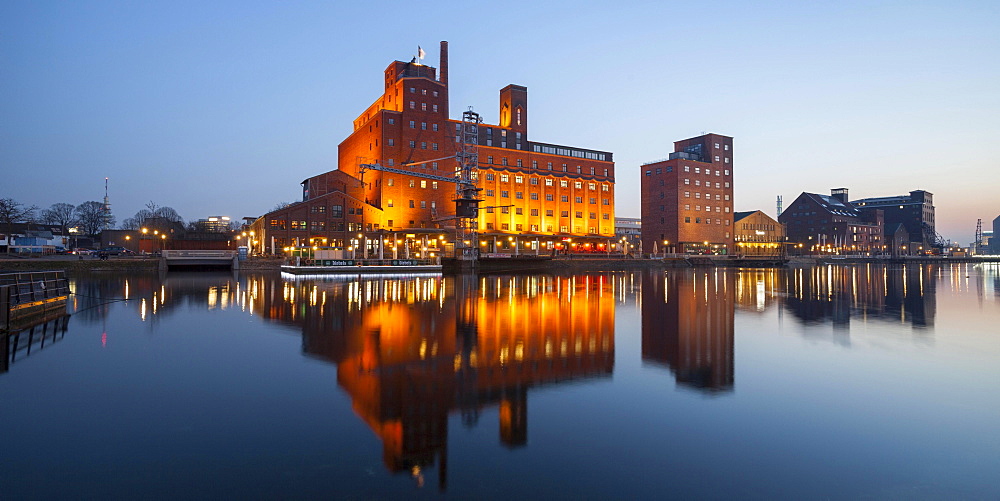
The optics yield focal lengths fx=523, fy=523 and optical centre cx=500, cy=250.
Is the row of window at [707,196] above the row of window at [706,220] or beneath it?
above

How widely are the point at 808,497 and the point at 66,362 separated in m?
12.2

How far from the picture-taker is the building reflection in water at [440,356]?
20.4 feet

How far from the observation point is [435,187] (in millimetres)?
71812

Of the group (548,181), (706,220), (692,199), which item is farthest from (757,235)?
(548,181)

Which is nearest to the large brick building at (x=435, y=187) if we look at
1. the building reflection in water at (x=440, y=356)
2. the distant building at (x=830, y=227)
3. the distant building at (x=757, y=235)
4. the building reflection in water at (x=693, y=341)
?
the distant building at (x=757, y=235)

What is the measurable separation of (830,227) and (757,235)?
97.6 feet

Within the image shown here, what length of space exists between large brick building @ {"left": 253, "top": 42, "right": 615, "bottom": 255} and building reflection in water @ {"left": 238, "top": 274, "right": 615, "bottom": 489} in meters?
45.7

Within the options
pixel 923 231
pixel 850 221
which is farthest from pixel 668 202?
pixel 923 231

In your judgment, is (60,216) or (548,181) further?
(60,216)

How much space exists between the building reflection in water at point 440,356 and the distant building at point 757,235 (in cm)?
8627

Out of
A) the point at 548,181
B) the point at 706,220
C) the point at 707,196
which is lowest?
the point at 706,220

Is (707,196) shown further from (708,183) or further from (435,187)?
(435,187)

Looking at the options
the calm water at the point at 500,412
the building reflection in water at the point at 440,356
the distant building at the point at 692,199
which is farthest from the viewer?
the distant building at the point at 692,199

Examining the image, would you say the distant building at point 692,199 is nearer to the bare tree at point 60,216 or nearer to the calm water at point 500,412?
the calm water at point 500,412
